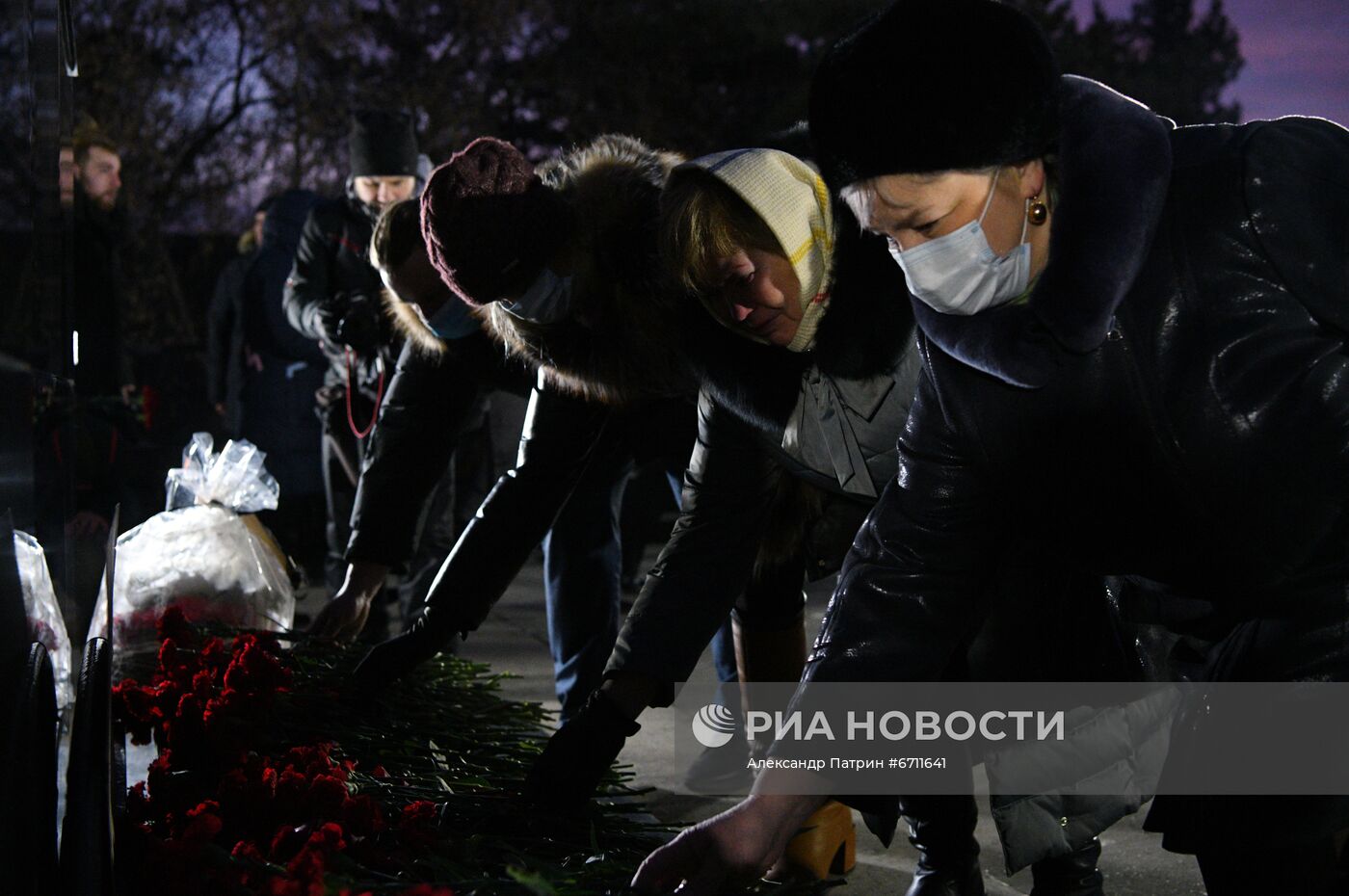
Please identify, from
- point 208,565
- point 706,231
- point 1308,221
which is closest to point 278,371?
point 208,565

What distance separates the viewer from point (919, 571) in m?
2.15

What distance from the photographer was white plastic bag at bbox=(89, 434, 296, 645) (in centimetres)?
374

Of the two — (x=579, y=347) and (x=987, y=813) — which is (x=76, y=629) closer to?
(x=579, y=347)

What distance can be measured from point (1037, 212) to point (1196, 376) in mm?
293

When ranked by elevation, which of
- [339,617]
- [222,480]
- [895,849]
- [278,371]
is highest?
[278,371]

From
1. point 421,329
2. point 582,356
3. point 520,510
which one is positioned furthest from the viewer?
point 421,329

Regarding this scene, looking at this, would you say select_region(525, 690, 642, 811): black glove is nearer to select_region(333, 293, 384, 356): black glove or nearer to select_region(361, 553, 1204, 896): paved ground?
select_region(361, 553, 1204, 896): paved ground

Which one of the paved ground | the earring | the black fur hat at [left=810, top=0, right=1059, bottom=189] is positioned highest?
the black fur hat at [left=810, top=0, right=1059, bottom=189]

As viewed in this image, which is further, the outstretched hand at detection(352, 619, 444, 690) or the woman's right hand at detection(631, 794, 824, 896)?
the outstretched hand at detection(352, 619, 444, 690)

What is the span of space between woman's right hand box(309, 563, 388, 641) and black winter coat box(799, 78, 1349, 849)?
5.95 ft

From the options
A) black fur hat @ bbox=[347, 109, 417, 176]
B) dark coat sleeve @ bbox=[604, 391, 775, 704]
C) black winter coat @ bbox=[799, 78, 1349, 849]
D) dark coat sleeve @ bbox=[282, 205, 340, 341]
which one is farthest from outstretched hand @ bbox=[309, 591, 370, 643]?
black fur hat @ bbox=[347, 109, 417, 176]

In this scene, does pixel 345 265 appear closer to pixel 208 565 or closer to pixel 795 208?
pixel 208 565

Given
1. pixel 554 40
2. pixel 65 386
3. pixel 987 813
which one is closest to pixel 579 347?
pixel 65 386

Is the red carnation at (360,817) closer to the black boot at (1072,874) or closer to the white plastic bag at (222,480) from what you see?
the black boot at (1072,874)
